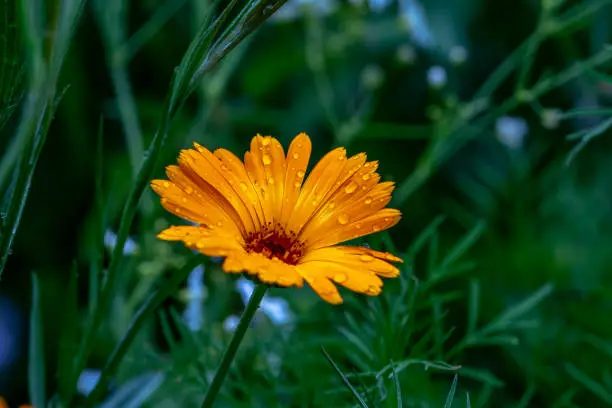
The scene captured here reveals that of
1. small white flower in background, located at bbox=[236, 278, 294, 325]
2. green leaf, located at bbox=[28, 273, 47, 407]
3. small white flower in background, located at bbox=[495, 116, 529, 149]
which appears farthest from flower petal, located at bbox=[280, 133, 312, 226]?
small white flower in background, located at bbox=[495, 116, 529, 149]

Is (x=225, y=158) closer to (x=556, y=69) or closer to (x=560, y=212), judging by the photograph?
(x=560, y=212)

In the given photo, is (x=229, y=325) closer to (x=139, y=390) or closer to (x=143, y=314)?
(x=139, y=390)

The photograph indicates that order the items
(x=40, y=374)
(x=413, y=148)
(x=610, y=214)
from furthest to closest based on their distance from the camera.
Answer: (x=413, y=148) < (x=610, y=214) < (x=40, y=374)

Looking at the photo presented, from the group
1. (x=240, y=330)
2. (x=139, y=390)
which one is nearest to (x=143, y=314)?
(x=240, y=330)

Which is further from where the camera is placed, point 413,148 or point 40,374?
point 413,148

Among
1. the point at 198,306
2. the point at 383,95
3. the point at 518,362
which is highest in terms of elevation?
the point at 383,95

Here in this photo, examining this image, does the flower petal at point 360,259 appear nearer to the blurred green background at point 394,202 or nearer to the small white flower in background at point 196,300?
the blurred green background at point 394,202

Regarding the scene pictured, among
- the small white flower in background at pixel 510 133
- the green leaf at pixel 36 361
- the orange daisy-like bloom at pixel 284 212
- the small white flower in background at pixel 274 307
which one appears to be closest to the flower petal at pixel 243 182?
the orange daisy-like bloom at pixel 284 212

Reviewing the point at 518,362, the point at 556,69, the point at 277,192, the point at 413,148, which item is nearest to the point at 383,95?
the point at 413,148
